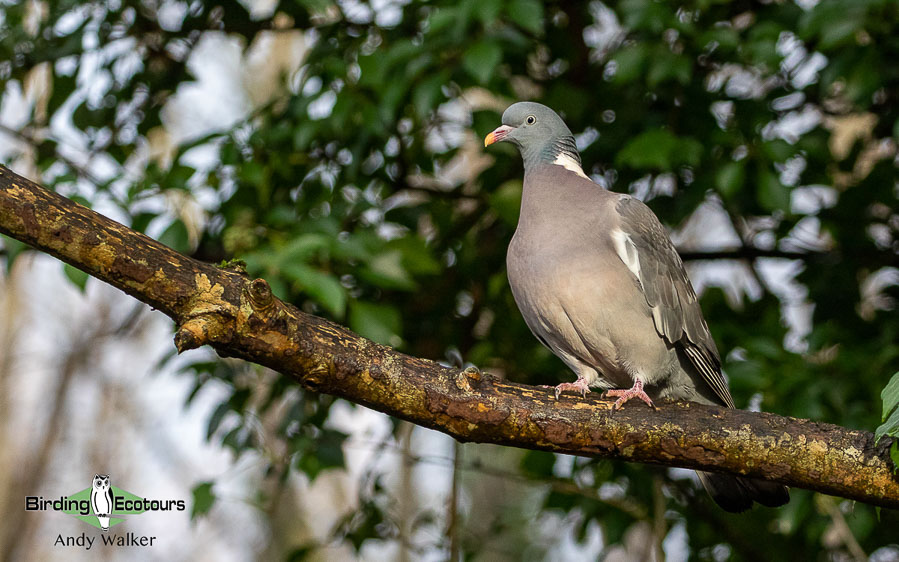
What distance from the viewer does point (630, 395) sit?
259cm

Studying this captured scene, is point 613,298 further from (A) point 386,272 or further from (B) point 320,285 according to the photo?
(B) point 320,285

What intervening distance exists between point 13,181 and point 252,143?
5.31 feet

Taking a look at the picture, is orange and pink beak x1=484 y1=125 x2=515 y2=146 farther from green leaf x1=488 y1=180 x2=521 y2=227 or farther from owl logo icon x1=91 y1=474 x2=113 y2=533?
owl logo icon x1=91 y1=474 x2=113 y2=533

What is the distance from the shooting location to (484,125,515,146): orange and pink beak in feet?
10.7

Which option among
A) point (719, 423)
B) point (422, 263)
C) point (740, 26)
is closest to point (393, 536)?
point (422, 263)

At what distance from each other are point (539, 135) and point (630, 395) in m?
1.12

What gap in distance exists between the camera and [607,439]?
234 centimetres

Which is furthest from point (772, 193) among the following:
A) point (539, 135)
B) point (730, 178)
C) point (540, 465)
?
point (540, 465)

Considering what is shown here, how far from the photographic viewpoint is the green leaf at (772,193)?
10.2 feet

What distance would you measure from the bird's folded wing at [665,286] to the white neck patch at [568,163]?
260 millimetres

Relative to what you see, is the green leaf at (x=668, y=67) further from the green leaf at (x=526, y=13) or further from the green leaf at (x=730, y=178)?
the green leaf at (x=526, y=13)

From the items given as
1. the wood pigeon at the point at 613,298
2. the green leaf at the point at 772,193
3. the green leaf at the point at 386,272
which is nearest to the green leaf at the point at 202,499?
the green leaf at the point at 386,272

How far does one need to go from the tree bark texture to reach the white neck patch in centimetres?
99

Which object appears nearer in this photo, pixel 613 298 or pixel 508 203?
pixel 613 298
